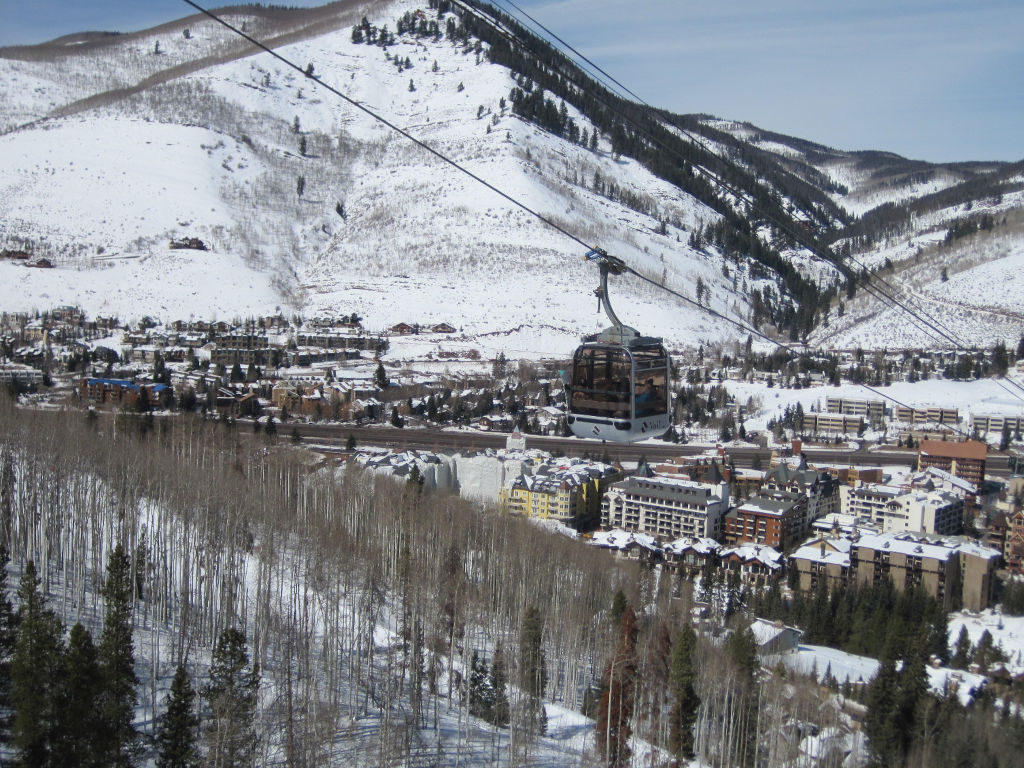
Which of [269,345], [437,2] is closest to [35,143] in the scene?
[269,345]

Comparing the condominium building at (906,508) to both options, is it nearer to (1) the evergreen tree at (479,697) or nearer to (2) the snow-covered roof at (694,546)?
(2) the snow-covered roof at (694,546)

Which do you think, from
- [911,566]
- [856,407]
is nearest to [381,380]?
[856,407]

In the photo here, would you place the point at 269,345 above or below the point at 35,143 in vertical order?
below

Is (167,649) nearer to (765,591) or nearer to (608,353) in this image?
(608,353)

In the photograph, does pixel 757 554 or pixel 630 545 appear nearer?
pixel 757 554

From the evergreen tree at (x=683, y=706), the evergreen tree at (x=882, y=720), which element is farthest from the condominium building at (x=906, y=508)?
the evergreen tree at (x=683, y=706)

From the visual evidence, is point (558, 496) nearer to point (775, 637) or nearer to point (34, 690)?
point (775, 637)

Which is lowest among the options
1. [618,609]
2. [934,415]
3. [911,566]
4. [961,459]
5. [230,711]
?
[911,566]
